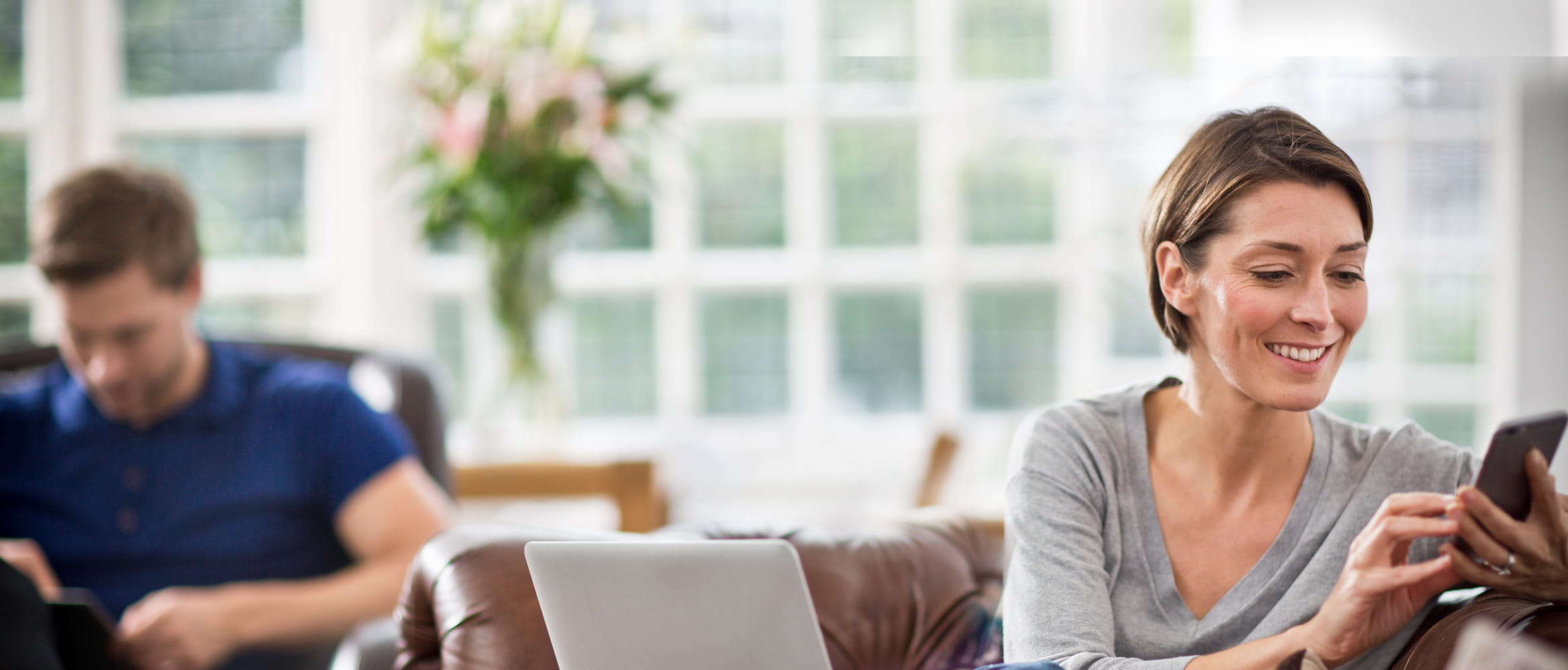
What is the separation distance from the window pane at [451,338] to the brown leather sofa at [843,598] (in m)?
2.06

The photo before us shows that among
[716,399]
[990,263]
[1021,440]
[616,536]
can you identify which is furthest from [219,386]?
[990,263]

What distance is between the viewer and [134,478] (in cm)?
199

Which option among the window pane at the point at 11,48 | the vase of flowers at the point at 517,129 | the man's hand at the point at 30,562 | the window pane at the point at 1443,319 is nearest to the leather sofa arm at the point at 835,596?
the man's hand at the point at 30,562

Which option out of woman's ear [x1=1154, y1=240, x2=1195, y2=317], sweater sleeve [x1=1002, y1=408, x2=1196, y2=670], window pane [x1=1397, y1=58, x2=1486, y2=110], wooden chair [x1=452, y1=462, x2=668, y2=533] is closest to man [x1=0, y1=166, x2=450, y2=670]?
wooden chair [x1=452, y1=462, x2=668, y2=533]

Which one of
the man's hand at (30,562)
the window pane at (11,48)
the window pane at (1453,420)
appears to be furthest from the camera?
the window pane at (11,48)

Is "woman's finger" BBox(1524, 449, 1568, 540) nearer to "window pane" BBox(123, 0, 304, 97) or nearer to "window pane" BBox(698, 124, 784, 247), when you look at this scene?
"window pane" BBox(698, 124, 784, 247)

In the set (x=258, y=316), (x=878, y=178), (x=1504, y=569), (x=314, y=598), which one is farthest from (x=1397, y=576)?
(x=258, y=316)

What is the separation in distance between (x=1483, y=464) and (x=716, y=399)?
2.63 m

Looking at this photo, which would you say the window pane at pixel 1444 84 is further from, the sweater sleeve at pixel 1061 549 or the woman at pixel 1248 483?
the sweater sleeve at pixel 1061 549

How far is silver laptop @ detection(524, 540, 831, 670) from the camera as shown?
1.11m

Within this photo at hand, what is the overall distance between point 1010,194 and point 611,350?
50.3 inches

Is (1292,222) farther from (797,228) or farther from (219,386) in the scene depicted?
(797,228)

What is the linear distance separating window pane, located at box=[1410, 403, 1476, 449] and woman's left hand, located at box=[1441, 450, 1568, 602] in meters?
2.34

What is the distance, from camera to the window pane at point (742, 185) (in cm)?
349
